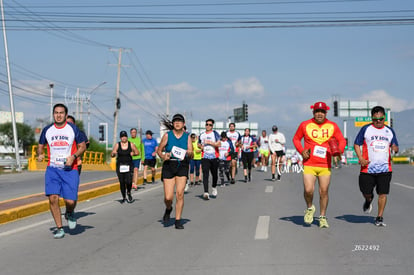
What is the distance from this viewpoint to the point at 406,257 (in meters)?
6.54

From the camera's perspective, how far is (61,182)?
8367mm

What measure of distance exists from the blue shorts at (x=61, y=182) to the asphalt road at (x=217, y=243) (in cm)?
65

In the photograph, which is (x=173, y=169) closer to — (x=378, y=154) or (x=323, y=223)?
(x=323, y=223)

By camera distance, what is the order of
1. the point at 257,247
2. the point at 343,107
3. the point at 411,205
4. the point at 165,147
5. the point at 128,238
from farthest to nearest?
the point at 343,107
the point at 411,205
the point at 165,147
the point at 128,238
the point at 257,247

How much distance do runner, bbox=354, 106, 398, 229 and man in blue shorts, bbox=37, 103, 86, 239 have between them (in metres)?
4.22

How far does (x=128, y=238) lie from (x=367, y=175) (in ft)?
12.3

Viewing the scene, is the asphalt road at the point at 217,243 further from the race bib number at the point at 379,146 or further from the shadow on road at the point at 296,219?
the race bib number at the point at 379,146

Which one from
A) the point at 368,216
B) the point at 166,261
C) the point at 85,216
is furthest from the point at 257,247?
the point at 85,216

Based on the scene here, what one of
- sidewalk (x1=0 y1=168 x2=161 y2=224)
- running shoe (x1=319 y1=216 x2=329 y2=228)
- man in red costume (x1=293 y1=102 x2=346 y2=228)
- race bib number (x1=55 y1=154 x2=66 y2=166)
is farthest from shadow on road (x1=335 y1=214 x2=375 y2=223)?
sidewalk (x1=0 y1=168 x2=161 y2=224)

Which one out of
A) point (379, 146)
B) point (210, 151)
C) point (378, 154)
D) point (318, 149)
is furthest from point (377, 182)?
point (210, 151)

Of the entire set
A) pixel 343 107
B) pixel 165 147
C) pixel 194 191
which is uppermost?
pixel 343 107

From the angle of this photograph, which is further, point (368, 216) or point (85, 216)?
point (85, 216)

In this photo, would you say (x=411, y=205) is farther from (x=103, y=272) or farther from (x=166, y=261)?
(x=103, y=272)

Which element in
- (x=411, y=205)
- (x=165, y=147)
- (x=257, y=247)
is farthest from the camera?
(x=411, y=205)
